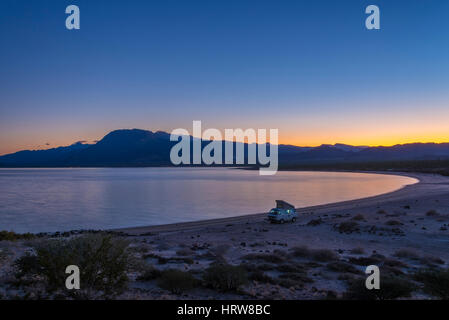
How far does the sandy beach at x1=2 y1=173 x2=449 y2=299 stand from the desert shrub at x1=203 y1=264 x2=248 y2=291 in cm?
21

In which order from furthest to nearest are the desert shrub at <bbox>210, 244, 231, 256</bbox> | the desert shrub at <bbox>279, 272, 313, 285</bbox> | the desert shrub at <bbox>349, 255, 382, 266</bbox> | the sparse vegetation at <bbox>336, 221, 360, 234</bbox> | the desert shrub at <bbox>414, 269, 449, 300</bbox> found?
the sparse vegetation at <bbox>336, 221, 360, 234</bbox>, the desert shrub at <bbox>210, 244, 231, 256</bbox>, the desert shrub at <bbox>349, 255, 382, 266</bbox>, the desert shrub at <bbox>279, 272, 313, 285</bbox>, the desert shrub at <bbox>414, 269, 449, 300</bbox>

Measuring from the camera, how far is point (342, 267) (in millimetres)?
12070

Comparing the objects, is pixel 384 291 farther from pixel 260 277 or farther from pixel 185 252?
pixel 185 252

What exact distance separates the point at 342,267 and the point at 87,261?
8555mm

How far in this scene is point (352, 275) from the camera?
1106 centimetres

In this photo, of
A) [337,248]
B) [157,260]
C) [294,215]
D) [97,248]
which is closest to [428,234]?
[337,248]

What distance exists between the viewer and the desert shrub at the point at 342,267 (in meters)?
11.8

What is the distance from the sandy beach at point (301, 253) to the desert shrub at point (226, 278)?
214 millimetres

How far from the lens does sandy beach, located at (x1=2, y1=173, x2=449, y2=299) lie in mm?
9625

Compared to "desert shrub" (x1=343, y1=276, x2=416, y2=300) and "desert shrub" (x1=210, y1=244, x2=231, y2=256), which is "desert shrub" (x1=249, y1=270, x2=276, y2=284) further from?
"desert shrub" (x1=210, y1=244, x2=231, y2=256)

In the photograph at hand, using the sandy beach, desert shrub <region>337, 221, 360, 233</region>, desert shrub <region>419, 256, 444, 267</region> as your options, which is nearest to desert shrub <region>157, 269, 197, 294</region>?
the sandy beach

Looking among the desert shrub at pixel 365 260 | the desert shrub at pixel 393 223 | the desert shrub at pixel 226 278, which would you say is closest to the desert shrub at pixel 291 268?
the desert shrub at pixel 365 260

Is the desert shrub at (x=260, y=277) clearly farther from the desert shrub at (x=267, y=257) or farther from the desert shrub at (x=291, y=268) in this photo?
the desert shrub at (x=267, y=257)
